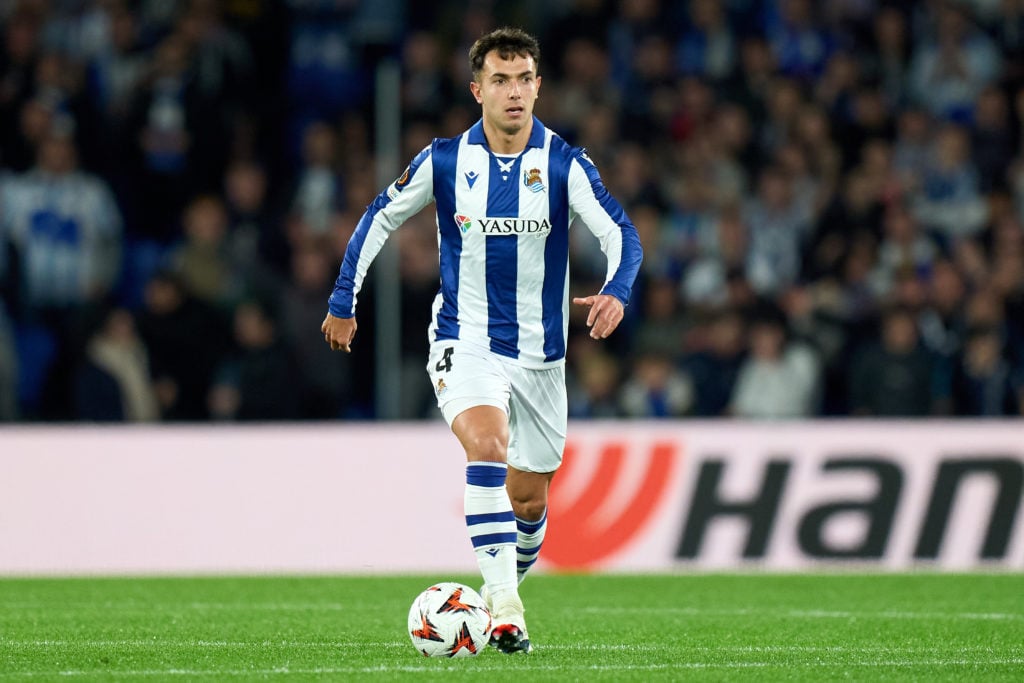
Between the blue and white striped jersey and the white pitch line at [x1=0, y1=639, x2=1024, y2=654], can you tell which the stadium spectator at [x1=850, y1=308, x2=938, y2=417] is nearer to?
the white pitch line at [x1=0, y1=639, x2=1024, y2=654]

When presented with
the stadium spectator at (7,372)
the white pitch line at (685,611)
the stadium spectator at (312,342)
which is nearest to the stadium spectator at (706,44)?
the stadium spectator at (312,342)

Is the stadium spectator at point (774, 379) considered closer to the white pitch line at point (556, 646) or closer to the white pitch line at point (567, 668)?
the white pitch line at point (556, 646)

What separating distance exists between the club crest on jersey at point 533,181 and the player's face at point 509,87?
189mm

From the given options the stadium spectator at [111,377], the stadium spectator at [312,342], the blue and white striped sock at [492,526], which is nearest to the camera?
the blue and white striped sock at [492,526]

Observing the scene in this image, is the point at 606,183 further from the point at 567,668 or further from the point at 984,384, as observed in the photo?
the point at 567,668

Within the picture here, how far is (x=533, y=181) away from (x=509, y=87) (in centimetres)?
40

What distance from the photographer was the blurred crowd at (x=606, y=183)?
13.4m

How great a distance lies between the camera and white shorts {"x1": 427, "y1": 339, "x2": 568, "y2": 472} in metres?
6.95

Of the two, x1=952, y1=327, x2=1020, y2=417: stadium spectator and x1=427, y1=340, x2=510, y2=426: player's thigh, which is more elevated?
x1=427, y1=340, x2=510, y2=426: player's thigh

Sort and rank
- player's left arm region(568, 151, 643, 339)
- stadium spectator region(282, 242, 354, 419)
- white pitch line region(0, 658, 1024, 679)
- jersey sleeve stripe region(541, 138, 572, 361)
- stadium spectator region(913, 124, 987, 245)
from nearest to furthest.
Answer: white pitch line region(0, 658, 1024, 679) → player's left arm region(568, 151, 643, 339) → jersey sleeve stripe region(541, 138, 572, 361) → stadium spectator region(282, 242, 354, 419) → stadium spectator region(913, 124, 987, 245)

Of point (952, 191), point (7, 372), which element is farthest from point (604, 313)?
point (952, 191)

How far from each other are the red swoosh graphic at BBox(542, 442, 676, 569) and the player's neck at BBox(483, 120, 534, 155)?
5.22 meters

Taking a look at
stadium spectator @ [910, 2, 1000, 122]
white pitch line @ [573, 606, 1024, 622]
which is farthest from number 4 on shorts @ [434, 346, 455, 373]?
stadium spectator @ [910, 2, 1000, 122]

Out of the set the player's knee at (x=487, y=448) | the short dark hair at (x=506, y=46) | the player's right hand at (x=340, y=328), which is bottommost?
the player's knee at (x=487, y=448)
